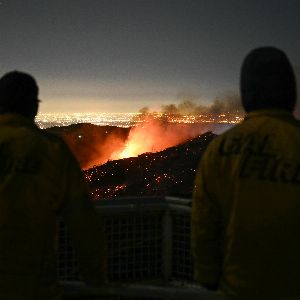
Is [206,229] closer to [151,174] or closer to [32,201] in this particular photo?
[32,201]

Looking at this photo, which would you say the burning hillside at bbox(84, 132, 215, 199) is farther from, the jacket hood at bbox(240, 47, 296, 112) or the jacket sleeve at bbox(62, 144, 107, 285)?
the jacket hood at bbox(240, 47, 296, 112)

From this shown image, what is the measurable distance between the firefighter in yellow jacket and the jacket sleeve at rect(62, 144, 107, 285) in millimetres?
550

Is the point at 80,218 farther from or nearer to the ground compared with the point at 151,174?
farther from the ground

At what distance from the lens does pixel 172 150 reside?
942 inches

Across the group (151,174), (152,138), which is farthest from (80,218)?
(152,138)

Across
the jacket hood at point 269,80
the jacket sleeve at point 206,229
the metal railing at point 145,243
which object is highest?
the jacket hood at point 269,80

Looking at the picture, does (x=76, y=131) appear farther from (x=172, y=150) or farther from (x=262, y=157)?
(x=262, y=157)

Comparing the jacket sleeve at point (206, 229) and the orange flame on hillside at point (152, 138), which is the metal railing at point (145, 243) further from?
the orange flame on hillside at point (152, 138)

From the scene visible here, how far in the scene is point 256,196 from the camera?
2.16 meters

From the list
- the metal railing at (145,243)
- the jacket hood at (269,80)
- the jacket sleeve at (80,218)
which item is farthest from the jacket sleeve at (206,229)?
the metal railing at (145,243)

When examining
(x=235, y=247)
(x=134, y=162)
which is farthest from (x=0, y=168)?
(x=134, y=162)

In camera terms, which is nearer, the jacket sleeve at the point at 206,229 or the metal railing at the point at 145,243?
the jacket sleeve at the point at 206,229

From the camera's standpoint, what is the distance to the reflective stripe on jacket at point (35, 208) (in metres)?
2.38

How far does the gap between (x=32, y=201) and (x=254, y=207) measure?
1114mm
